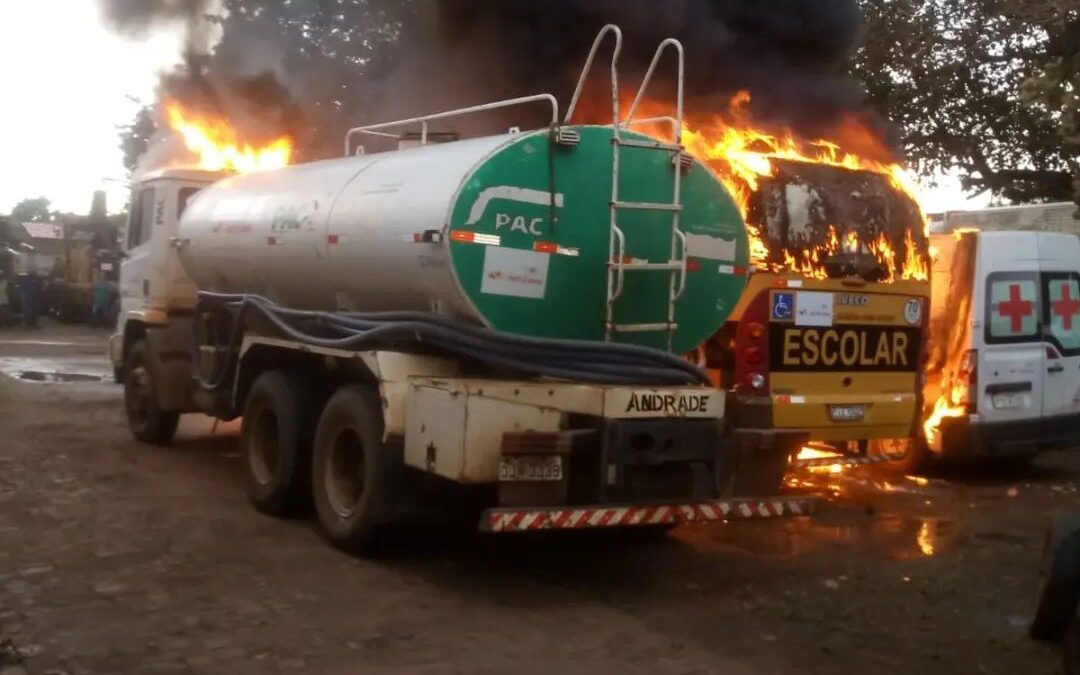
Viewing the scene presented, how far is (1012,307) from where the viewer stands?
35.8ft

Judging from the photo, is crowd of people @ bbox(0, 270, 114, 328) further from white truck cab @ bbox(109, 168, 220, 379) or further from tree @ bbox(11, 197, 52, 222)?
tree @ bbox(11, 197, 52, 222)

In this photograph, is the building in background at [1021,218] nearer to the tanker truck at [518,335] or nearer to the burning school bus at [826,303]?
the burning school bus at [826,303]

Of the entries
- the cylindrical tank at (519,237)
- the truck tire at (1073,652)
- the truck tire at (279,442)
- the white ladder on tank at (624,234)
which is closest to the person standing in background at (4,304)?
the truck tire at (279,442)

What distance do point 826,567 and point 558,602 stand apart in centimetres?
192

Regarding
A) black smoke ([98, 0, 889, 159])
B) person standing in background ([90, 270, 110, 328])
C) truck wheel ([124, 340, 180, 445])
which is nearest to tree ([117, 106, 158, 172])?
person standing in background ([90, 270, 110, 328])

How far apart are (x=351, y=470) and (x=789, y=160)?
13.6ft

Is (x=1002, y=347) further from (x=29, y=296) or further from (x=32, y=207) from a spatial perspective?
(x=32, y=207)

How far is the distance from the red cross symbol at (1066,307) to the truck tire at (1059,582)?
5.83 metres

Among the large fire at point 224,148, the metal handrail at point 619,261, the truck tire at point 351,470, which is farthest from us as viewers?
the large fire at point 224,148

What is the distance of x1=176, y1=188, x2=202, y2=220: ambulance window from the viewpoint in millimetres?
11523

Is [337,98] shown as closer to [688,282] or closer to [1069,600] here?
[688,282]

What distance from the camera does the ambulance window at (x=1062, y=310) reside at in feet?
36.4

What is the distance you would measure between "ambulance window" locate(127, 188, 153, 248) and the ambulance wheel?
7155 mm

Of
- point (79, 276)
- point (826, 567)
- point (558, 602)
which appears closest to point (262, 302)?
point (558, 602)
